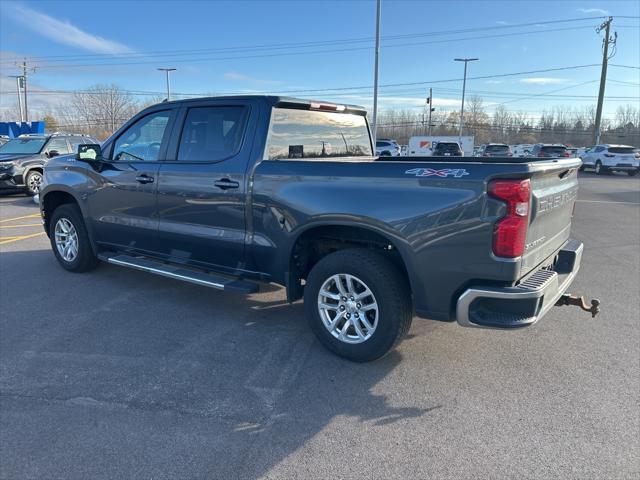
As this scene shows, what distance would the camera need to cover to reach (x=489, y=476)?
8.38ft

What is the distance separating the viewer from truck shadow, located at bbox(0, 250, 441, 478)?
274 centimetres

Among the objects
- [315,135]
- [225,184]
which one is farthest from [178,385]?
[315,135]

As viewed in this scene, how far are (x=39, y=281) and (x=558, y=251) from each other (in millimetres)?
5792

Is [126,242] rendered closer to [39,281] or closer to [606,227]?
[39,281]

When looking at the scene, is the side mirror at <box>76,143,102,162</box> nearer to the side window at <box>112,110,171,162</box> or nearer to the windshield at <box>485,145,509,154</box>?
the side window at <box>112,110,171,162</box>

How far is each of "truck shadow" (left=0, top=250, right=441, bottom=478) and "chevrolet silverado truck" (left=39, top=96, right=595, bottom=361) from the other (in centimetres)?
44

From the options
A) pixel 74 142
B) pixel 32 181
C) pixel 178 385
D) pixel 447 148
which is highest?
pixel 447 148

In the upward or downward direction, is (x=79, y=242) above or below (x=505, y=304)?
below

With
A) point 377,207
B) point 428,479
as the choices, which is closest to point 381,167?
point 377,207

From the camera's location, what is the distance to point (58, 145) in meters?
15.0

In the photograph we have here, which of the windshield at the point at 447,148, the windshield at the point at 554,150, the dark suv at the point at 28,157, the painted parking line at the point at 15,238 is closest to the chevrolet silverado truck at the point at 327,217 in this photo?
the painted parking line at the point at 15,238

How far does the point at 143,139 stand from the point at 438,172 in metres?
3.45

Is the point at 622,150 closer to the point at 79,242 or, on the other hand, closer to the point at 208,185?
the point at 208,185

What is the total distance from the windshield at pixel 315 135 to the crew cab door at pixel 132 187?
1.30 metres
